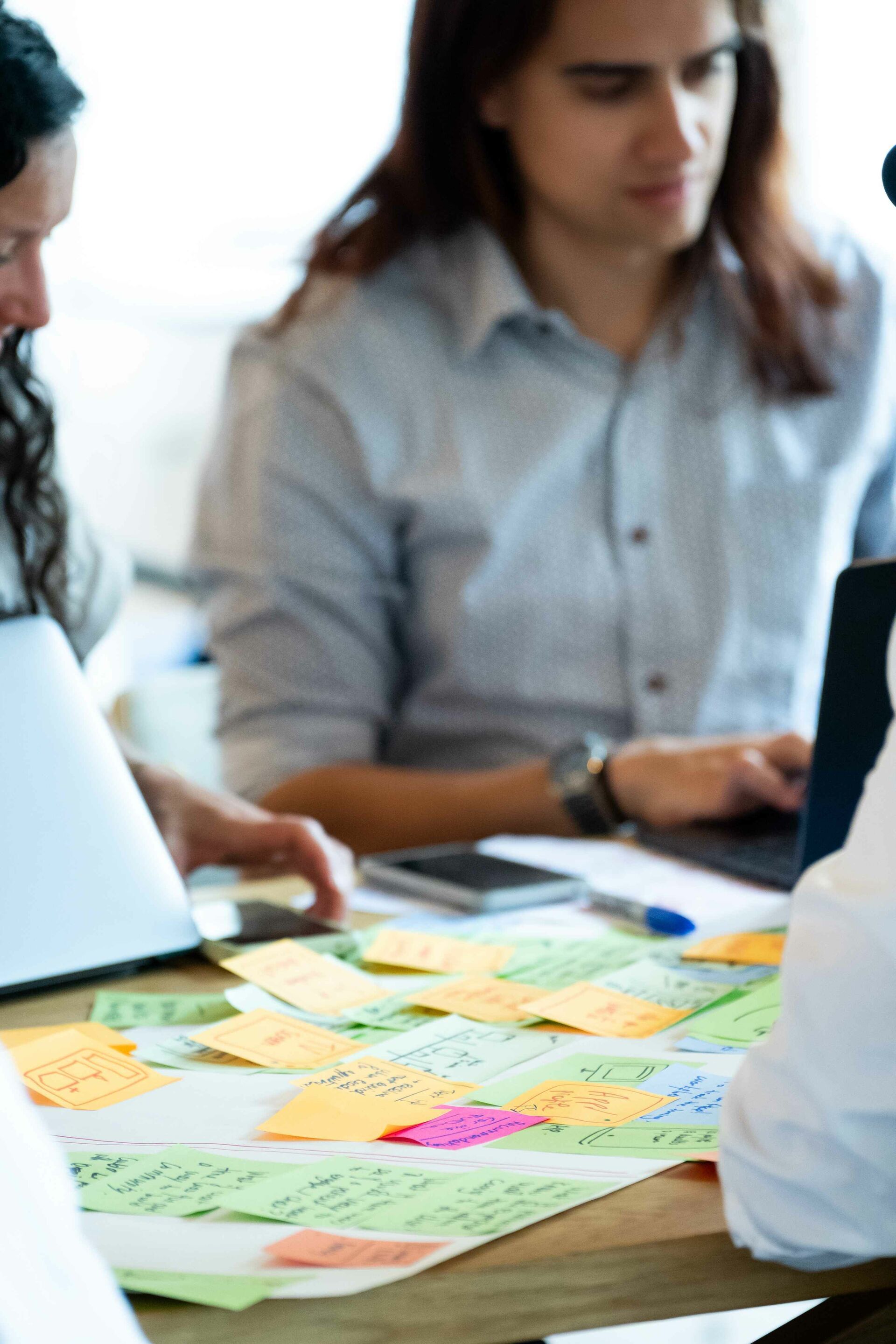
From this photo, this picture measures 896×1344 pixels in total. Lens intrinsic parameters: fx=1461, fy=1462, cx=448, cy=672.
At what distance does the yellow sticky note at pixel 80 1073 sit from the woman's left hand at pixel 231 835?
10.5 inches

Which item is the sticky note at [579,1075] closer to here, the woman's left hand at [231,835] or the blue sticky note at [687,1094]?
the blue sticky note at [687,1094]

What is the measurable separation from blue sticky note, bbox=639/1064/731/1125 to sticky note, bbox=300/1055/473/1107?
0.08 m

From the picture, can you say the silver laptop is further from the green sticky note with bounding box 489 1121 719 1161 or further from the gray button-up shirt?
the gray button-up shirt

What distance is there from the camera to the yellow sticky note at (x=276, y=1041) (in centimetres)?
63

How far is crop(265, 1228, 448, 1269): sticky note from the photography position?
443 millimetres

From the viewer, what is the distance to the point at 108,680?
310 centimetres

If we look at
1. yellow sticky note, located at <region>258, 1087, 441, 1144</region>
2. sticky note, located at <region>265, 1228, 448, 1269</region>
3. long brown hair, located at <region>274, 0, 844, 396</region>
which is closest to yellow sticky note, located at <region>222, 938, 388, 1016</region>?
yellow sticky note, located at <region>258, 1087, 441, 1144</region>

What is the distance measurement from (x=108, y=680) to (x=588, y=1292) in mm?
2764

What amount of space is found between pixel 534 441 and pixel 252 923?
0.66 meters

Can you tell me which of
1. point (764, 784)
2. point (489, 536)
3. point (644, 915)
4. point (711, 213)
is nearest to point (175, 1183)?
point (644, 915)

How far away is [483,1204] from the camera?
1.57ft

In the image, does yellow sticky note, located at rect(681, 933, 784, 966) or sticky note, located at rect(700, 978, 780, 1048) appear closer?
sticky note, located at rect(700, 978, 780, 1048)

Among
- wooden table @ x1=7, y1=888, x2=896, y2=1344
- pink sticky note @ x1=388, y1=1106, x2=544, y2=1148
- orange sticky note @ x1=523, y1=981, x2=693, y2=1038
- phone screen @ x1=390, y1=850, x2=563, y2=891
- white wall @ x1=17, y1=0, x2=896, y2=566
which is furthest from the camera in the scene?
white wall @ x1=17, y1=0, x2=896, y2=566

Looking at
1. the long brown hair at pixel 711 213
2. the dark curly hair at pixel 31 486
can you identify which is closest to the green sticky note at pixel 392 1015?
the dark curly hair at pixel 31 486
